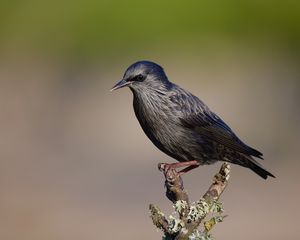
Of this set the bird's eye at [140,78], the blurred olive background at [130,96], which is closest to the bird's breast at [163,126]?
the bird's eye at [140,78]

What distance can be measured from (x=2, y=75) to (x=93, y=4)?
8.93ft

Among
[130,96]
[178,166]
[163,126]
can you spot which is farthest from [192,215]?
[130,96]

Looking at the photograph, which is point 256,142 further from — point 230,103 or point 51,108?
point 51,108

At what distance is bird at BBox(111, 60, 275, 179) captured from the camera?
249 inches

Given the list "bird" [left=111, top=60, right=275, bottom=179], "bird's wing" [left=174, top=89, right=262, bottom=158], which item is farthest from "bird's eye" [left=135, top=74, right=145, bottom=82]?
"bird's wing" [left=174, top=89, right=262, bottom=158]

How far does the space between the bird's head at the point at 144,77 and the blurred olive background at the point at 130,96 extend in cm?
639

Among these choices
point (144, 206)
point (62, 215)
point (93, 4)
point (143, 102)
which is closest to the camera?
point (143, 102)

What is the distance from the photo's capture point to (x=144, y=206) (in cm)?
1417

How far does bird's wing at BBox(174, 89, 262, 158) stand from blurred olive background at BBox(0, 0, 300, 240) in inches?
247

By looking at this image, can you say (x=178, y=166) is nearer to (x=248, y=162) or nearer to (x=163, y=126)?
(x=163, y=126)

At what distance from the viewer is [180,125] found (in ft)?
21.0

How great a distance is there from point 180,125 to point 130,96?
11.6m

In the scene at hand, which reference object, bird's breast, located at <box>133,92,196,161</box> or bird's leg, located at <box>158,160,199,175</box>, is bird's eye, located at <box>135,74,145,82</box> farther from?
bird's leg, located at <box>158,160,199,175</box>

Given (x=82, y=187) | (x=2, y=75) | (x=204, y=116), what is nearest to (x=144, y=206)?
(x=82, y=187)
